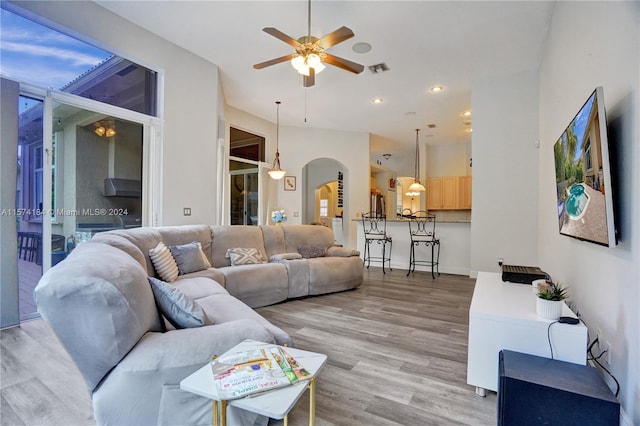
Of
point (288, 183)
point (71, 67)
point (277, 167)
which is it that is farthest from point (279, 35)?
point (288, 183)

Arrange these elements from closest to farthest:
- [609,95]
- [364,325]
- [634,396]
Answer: [634,396], [609,95], [364,325]

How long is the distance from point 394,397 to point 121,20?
4.72 meters

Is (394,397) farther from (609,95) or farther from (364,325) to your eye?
(609,95)

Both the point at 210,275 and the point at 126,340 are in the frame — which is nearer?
Result: the point at 126,340

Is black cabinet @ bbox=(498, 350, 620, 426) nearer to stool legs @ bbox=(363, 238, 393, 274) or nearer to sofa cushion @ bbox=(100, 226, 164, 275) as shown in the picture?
sofa cushion @ bbox=(100, 226, 164, 275)

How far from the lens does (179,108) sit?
13.7ft

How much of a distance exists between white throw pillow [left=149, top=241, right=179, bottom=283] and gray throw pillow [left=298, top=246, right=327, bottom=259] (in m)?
1.95

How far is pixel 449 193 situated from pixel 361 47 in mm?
5957

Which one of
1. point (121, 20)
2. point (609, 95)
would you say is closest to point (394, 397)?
point (609, 95)

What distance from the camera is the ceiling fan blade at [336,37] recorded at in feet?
8.84

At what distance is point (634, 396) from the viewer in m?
1.39

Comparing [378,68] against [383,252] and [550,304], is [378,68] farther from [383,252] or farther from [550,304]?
[550,304]

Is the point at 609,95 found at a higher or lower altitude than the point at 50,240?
higher

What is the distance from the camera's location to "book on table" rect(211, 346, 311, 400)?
1049mm
